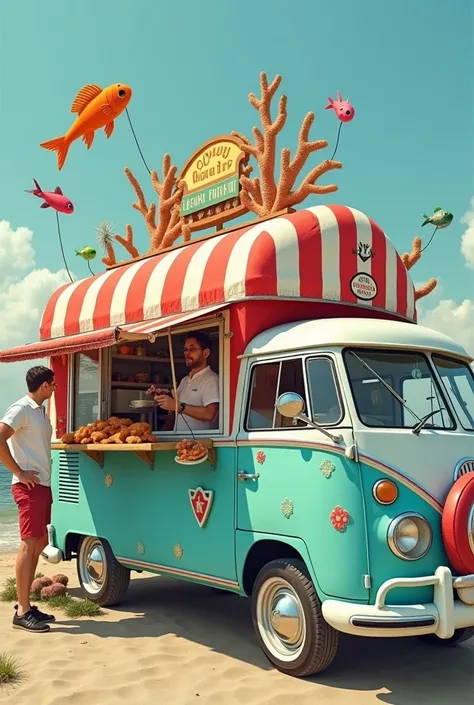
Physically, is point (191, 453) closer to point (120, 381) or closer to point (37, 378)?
point (37, 378)

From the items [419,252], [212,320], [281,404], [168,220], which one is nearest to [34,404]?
[212,320]

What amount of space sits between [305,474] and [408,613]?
1080 mm

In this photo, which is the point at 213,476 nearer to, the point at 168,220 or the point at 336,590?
the point at 336,590

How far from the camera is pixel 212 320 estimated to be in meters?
6.26

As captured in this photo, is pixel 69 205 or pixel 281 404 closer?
pixel 281 404

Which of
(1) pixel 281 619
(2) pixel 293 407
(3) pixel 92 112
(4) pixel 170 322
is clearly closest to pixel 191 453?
(4) pixel 170 322

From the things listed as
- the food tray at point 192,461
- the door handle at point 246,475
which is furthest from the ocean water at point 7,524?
the door handle at point 246,475

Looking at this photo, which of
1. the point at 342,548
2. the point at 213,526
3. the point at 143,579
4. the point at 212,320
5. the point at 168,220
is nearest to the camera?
the point at 342,548

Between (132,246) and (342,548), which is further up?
(132,246)

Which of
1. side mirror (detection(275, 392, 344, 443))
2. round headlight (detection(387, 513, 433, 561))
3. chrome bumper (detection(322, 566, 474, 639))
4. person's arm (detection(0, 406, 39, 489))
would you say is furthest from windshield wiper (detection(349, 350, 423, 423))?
person's arm (detection(0, 406, 39, 489))

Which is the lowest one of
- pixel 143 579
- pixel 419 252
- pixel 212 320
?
pixel 143 579

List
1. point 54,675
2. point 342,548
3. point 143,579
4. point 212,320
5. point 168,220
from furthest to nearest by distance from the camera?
point 168,220, point 143,579, point 212,320, point 54,675, point 342,548

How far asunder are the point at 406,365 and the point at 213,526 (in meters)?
1.99

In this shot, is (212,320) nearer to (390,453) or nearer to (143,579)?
(390,453)
